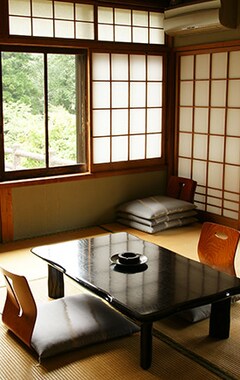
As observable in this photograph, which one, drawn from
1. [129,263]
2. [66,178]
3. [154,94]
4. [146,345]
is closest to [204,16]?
[154,94]

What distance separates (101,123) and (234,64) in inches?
59.5

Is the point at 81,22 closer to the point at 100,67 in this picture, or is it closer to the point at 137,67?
the point at 100,67

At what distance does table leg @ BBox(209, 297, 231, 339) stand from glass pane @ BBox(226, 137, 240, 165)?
2.64 metres

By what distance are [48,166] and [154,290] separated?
274 cm

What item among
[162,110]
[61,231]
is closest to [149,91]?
[162,110]

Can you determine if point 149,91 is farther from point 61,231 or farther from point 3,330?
point 3,330

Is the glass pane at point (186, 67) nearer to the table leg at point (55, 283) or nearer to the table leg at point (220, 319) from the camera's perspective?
the table leg at point (55, 283)

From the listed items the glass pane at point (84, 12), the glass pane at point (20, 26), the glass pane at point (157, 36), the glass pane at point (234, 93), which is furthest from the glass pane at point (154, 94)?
the glass pane at point (20, 26)

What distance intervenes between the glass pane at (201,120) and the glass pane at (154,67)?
24.1 inches

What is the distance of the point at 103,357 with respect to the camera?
2.83 metres

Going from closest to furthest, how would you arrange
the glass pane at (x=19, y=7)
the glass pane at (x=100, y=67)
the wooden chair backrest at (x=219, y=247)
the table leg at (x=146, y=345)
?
1. the table leg at (x=146, y=345)
2. the wooden chair backrest at (x=219, y=247)
3. the glass pane at (x=19, y=7)
4. the glass pane at (x=100, y=67)

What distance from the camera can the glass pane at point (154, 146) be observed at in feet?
19.9

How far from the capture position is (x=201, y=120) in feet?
19.0

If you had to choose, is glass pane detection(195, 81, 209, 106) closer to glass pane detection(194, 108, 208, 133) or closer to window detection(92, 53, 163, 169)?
glass pane detection(194, 108, 208, 133)
